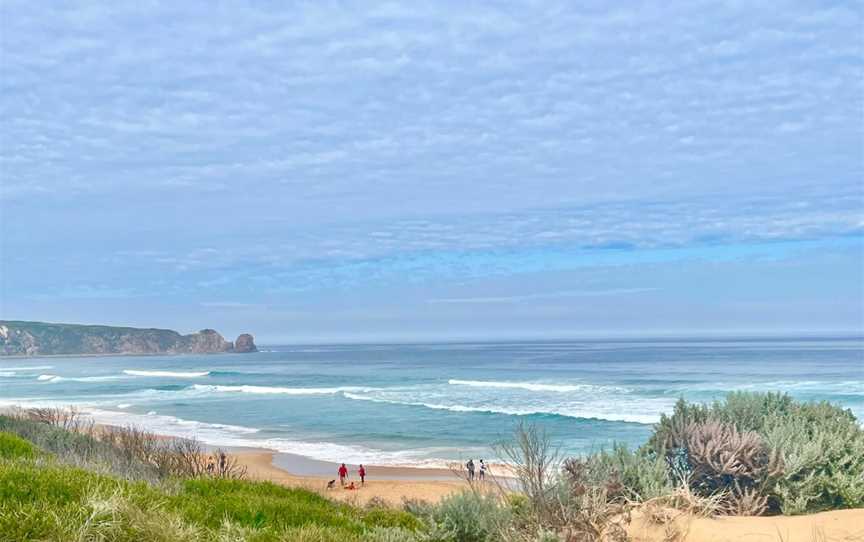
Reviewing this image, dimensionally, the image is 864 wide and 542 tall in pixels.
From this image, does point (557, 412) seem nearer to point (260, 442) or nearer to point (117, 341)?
point (260, 442)

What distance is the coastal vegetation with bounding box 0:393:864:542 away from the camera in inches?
230

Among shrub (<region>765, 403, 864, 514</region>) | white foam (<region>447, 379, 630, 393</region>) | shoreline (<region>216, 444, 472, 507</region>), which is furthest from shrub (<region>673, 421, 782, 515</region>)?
white foam (<region>447, 379, 630, 393</region>)

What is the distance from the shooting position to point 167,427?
3919 centimetres

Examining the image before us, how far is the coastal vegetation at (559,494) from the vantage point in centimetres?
584

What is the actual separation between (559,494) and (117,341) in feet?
666

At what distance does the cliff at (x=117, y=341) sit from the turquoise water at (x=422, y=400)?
354 feet

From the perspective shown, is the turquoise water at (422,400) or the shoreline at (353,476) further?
the turquoise water at (422,400)

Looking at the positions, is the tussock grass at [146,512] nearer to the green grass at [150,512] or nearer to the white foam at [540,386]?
the green grass at [150,512]

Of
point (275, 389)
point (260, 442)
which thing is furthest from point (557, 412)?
point (275, 389)

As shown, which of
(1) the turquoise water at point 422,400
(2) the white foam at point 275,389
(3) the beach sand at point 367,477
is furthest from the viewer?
(2) the white foam at point 275,389

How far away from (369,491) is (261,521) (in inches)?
624

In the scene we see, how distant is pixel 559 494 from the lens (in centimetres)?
733

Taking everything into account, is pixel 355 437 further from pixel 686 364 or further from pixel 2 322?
pixel 2 322

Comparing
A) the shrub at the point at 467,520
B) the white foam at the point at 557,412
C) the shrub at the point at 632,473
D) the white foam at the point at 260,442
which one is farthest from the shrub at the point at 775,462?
the white foam at the point at 557,412
